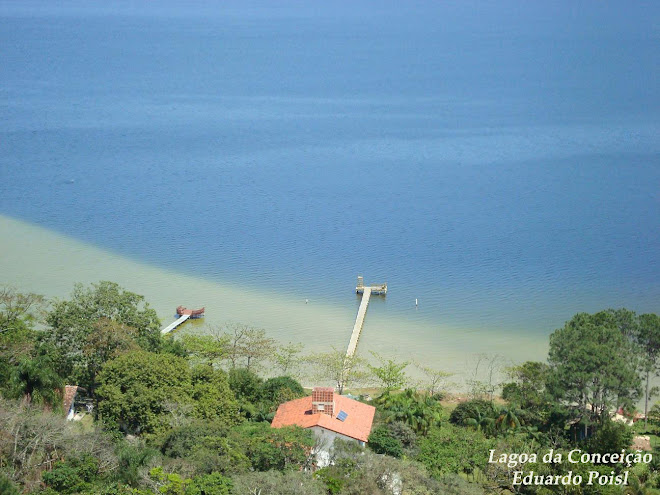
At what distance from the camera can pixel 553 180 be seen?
5284 cm

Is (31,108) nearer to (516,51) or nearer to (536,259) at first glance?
(536,259)

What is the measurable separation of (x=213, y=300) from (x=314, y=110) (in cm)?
3802

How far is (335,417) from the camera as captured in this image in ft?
75.2

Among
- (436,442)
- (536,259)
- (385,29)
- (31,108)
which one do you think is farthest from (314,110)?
(385,29)

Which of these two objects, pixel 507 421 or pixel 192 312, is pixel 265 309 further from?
pixel 507 421

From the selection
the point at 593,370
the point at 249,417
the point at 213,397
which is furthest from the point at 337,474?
the point at 593,370

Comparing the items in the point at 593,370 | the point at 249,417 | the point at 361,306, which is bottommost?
the point at 249,417

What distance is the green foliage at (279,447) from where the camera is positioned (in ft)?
67.3

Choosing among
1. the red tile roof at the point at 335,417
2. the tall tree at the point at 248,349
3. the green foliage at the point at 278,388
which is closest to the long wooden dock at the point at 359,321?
the tall tree at the point at 248,349

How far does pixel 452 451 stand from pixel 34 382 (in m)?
10.7

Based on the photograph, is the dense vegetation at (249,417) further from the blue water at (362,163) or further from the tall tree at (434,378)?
the blue water at (362,163)

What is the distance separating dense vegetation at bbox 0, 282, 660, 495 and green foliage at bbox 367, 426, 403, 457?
0.03 metres

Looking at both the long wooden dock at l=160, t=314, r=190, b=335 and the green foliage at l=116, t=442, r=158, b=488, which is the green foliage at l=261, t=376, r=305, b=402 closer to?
Result: the green foliage at l=116, t=442, r=158, b=488

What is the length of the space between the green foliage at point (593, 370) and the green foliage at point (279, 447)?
6738 millimetres
